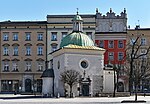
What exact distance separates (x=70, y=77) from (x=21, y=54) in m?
34.5

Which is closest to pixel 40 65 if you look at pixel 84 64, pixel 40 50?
pixel 40 50

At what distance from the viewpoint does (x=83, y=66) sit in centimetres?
6762

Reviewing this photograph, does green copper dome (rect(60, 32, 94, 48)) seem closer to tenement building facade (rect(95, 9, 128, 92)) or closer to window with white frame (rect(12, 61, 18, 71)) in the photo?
tenement building facade (rect(95, 9, 128, 92))

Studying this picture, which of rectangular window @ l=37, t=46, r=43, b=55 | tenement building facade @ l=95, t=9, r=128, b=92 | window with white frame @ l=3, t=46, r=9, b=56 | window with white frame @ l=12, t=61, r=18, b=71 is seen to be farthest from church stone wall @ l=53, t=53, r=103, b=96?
window with white frame @ l=3, t=46, r=9, b=56

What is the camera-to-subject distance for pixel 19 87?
94.2 meters

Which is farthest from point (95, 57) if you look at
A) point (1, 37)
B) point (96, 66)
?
point (1, 37)

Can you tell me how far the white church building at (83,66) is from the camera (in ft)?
219

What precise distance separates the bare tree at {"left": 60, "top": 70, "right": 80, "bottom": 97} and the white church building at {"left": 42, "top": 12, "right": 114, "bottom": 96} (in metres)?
1.41

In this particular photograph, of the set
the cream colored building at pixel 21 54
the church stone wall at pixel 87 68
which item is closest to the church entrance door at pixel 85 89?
the church stone wall at pixel 87 68

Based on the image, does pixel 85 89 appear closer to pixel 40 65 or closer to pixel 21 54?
pixel 40 65

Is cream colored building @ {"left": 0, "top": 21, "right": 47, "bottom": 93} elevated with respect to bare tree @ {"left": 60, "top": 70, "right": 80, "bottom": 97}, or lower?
elevated

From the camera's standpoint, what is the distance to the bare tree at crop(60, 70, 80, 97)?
210 feet

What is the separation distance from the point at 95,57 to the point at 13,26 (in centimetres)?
3315

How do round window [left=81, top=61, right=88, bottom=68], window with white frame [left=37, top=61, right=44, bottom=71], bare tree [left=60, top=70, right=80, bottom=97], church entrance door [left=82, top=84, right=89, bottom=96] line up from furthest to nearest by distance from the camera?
window with white frame [left=37, top=61, right=44, bottom=71], round window [left=81, top=61, right=88, bottom=68], church entrance door [left=82, top=84, right=89, bottom=96], bare tree [left=60, top=70, right=80, bottom=97]
